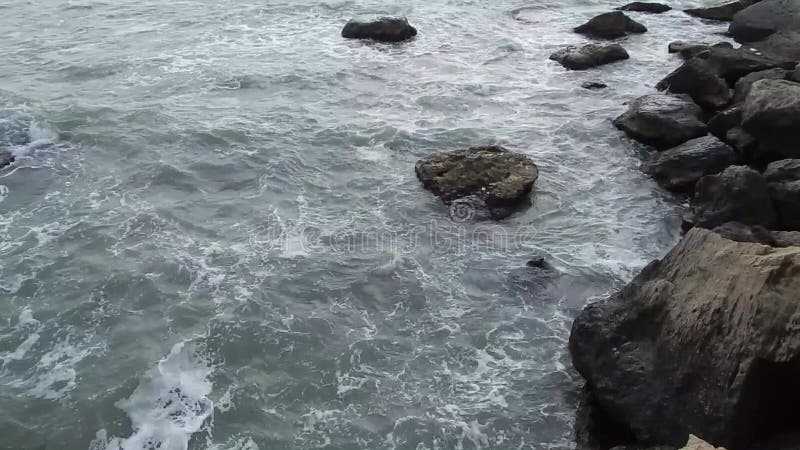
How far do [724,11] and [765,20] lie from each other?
3.02 metres

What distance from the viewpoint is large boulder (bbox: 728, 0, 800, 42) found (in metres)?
18.5

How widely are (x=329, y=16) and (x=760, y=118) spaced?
1465 centimetres

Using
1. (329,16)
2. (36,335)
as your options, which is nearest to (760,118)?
(36,335)

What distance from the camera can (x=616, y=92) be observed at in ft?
54.5

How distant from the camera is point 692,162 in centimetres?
1234

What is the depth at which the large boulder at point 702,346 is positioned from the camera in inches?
255

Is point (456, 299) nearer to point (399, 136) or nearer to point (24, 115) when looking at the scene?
point (399, 136)

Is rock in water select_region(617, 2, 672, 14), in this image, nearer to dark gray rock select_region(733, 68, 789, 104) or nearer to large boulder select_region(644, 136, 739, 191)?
dark gray rock select_region(733, 68, 789, 104)

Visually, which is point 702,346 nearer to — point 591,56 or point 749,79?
point 749,79

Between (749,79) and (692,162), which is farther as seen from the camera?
(749,79)

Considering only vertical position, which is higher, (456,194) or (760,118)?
(760,118)

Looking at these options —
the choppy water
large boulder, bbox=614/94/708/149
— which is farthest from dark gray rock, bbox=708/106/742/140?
the choppy water

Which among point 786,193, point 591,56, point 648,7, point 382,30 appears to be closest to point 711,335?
point 786,193

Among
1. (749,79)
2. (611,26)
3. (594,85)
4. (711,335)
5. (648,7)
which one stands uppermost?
(711,335)
